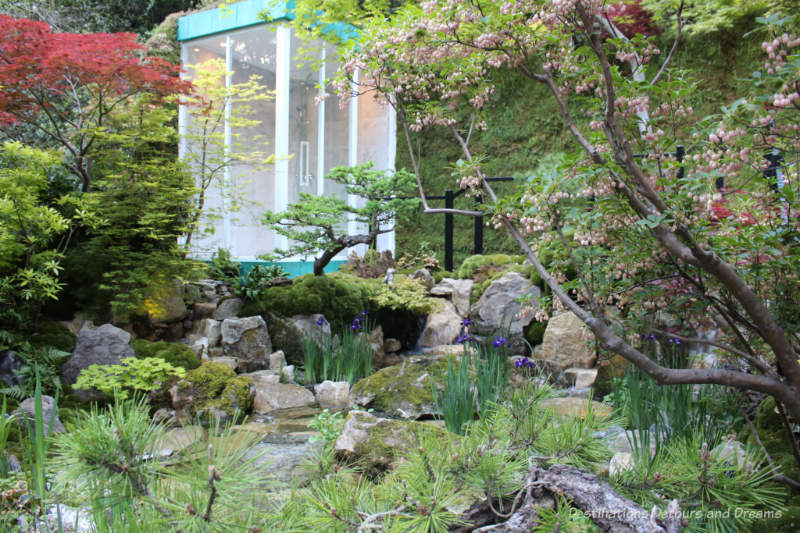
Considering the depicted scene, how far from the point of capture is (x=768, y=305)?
2285mm

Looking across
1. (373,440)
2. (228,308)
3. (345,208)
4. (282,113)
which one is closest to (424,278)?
(345,208)

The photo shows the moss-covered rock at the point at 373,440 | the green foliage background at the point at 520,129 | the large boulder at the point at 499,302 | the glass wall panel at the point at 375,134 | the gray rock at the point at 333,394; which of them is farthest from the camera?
the glass wall panel at the point at 375,134

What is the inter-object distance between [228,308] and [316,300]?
95 cm

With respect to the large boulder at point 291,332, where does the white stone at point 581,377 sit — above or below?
below

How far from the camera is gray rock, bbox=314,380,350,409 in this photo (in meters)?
4.56

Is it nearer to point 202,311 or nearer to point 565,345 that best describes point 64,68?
point 202,311

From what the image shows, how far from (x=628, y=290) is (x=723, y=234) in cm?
42

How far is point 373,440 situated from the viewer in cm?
267

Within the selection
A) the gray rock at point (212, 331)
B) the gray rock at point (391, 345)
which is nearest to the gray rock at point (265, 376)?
the gray rock at point (212, 331)

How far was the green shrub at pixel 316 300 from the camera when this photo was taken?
5.92m

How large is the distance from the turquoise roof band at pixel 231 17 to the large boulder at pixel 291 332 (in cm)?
424

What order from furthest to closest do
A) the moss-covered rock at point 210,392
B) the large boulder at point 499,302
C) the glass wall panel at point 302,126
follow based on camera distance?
the glass wall panel at point 302,126, the large boulder at point 499,302, the moss-covered rock at point 210,392

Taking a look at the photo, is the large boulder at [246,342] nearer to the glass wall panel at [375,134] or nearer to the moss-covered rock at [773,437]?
the moss-covered rock at [773,437]

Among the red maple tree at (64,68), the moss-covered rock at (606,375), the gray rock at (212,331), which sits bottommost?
the moss-covered rock at (606,375)
